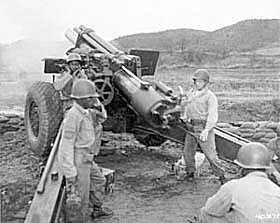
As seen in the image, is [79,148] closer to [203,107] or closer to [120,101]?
[203,107]

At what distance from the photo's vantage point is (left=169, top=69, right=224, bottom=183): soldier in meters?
7.05

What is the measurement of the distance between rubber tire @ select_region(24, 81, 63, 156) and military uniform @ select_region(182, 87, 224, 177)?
1790 mm

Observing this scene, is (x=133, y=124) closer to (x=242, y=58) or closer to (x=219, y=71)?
(x=219, y=71)

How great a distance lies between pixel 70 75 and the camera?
25.6 ft

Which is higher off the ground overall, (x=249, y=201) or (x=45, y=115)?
(x=249, y=201)

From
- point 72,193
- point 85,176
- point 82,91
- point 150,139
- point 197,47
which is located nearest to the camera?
point 72,193

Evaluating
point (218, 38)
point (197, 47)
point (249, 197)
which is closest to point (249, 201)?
point (249, 197)

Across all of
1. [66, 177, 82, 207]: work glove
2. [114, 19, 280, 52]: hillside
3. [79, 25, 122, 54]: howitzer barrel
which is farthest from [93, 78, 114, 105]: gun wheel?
[114, 19, 280, 52]: hillside

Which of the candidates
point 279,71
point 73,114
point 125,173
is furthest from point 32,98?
point 279,71

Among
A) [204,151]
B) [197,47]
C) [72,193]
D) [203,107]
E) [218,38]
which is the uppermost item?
[203,107]

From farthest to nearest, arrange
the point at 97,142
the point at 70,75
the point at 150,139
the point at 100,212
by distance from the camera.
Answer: the point at 150,139 → the point at 70,75 → the point at 100,212 → the point at 97,142

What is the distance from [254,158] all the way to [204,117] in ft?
12.2

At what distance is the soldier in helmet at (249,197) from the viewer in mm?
3277

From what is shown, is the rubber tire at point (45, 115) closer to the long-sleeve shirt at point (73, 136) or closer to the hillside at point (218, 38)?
the long-sleeve shirt at point (73, 136)
